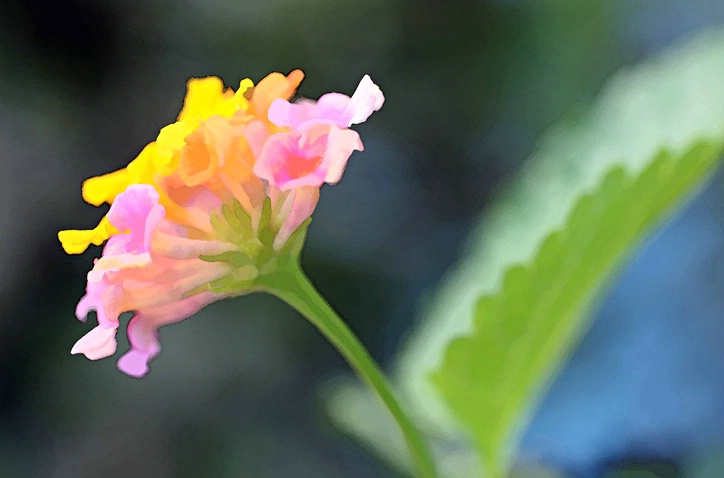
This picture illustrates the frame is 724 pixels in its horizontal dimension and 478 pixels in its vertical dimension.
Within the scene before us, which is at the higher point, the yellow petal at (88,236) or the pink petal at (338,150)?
the pink petal at (338,150)

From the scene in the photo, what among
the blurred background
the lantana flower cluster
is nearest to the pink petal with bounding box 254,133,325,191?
the lantana flower cluster

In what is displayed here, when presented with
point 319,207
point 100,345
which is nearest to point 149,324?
point 100,345

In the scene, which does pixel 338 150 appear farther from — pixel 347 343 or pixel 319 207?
pixel 319 207

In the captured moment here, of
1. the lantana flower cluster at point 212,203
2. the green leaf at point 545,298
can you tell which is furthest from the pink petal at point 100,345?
the green leaf at point 545,298

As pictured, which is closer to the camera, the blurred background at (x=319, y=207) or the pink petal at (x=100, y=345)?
the pink petal at (x=100, y=345)

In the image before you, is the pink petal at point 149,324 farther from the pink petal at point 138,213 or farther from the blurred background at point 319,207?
the blurred background at point 319,207

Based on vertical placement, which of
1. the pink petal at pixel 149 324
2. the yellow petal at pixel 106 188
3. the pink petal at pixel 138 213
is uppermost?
the yellow petal at pixel 106 188

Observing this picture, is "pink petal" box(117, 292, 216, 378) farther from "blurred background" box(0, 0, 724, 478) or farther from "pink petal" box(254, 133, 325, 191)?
"blurred background" box(0, 0, 724, 478)
